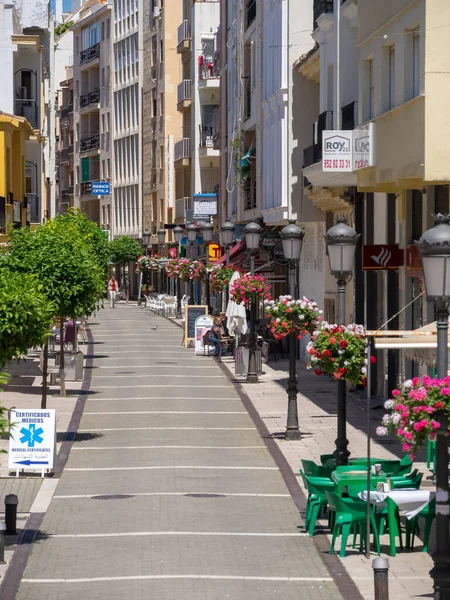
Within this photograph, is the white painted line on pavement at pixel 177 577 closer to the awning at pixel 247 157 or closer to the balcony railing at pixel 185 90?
the awning at pixel 247 157

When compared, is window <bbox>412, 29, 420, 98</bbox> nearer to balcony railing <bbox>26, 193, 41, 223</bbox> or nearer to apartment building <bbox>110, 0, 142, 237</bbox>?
balcony railing <bbox>26, 193, 41, 223</bbox>

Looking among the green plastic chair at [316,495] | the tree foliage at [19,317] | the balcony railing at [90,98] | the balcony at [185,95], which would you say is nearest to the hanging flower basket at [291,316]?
the tree foliage at [19,317]

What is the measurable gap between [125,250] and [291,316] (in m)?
71.2

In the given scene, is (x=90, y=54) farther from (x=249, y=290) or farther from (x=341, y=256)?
(x=341, y=256)

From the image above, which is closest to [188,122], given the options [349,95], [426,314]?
[349,95]

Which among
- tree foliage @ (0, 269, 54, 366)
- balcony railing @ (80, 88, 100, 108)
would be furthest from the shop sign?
balcony railing @ (80, 88, 100, 108)

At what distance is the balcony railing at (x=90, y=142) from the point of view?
114 m

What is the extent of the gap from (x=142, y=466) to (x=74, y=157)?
325 feet

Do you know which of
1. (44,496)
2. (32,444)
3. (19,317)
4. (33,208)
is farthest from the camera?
(33,208)

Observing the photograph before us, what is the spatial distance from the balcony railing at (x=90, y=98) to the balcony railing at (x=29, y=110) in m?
60.9

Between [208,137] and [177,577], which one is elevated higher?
[208,137]

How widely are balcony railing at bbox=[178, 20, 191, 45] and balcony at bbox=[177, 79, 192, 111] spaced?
253 centimetres

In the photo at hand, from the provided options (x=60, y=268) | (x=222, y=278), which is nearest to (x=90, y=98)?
(x=222, y=278)

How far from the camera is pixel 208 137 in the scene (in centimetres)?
7906
